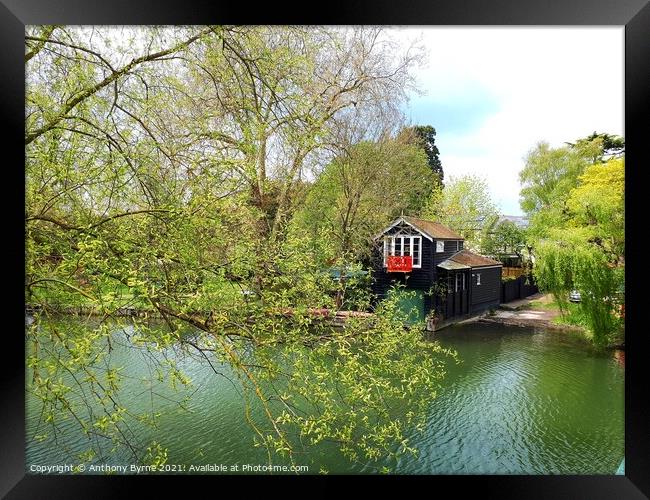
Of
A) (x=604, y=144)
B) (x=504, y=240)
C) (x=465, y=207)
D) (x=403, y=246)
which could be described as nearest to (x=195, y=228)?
(x=403, y=246)

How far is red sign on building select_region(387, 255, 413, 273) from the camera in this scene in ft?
8.35

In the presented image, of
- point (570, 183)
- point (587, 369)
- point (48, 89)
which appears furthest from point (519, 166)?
point (48, 89)

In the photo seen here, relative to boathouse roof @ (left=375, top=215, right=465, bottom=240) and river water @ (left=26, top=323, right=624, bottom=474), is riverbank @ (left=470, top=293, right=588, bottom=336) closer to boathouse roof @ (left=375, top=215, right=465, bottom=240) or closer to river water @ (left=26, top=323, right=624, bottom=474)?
river water @ (left=26, top=323, right=624, bottom=474)

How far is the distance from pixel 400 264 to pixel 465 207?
52 cm

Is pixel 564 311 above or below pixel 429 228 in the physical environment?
below

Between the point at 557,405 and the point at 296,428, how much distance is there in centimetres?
150

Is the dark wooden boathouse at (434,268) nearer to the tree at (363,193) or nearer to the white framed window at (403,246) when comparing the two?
the white framed window at (403,246)

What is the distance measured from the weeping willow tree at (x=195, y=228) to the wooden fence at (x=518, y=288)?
2.27 feet

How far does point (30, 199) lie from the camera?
1856 mm

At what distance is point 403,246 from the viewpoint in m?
2.59

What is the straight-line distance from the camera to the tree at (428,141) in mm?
2365
